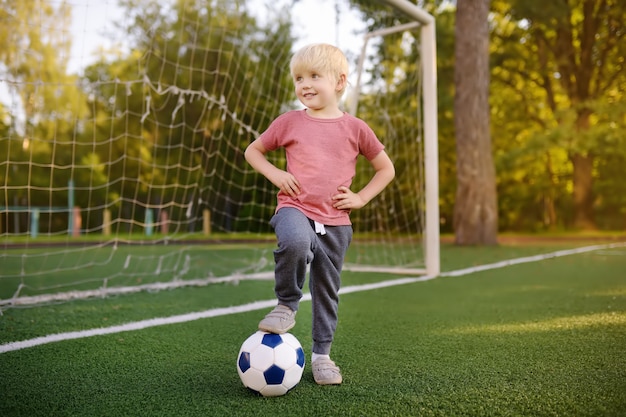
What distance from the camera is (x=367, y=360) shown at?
273cm

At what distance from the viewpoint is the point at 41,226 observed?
20.0 m

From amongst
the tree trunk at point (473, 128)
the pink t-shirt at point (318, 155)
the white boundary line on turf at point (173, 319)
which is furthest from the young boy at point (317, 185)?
the tree trunk at point (473, 128)

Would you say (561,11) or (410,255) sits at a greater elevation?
(561,11)

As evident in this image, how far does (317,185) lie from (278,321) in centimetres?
54

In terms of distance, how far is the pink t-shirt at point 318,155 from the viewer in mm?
2402

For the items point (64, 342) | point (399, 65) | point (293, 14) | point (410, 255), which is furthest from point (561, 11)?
point (64, 342)

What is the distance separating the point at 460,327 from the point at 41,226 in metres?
19.1

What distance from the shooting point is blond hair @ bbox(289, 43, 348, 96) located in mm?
2369

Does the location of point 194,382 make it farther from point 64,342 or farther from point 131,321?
point 131,321

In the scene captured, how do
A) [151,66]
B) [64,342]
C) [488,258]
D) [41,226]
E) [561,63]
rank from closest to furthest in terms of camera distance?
[64,342], [488,258], [151,66], [561,63], [41,226]

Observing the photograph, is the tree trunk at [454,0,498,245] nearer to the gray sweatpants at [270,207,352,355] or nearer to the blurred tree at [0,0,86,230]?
the blurred tree at [0,0,86,230]

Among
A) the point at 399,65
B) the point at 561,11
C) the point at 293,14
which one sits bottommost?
the point at 399,65

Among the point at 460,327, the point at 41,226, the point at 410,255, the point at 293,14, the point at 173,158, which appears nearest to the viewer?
the point at 460,327

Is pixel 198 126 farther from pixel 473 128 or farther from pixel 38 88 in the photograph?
pixel 473 128
